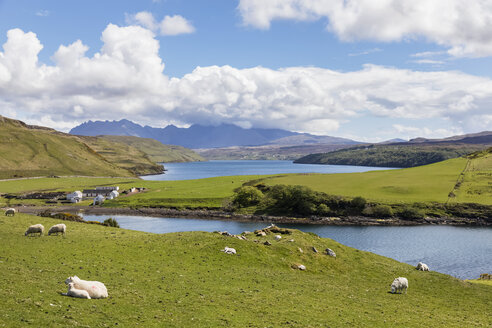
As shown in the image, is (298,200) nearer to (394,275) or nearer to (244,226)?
(244,226)

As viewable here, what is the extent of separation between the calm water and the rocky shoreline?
577 centimetres

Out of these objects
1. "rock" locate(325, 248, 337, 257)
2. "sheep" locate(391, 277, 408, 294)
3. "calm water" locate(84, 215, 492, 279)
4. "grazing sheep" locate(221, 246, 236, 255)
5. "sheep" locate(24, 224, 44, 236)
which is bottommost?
"calm water" locate(84, 215, 492, 279)

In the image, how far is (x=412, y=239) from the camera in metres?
93.8

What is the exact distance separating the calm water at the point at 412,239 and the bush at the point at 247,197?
18769mm

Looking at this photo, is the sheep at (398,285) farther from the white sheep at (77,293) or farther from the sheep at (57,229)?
the sheep at (57,229)

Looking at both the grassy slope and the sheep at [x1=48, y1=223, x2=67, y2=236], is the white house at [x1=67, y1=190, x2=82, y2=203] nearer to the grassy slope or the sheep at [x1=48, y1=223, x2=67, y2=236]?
the grassy slope

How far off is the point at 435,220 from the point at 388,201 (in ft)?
58.8

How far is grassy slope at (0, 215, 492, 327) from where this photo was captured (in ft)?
61.4

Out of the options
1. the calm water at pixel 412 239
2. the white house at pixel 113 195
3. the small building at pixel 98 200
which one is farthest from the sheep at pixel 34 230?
the white house at pixel 113 195

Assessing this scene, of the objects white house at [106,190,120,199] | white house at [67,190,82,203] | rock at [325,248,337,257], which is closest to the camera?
rock at [325,248,337,257]

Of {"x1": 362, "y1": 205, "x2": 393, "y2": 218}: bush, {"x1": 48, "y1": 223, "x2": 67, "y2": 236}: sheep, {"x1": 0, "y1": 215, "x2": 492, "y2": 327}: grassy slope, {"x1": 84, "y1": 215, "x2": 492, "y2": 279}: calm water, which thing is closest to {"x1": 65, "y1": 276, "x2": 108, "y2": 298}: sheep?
{"x1": 0, "y1": 215, "x2": 492, "y2": 327}: grassy slope

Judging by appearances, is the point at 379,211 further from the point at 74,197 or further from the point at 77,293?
the point at 74,197

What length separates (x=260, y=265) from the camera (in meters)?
35.1

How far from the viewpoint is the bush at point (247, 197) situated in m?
137
